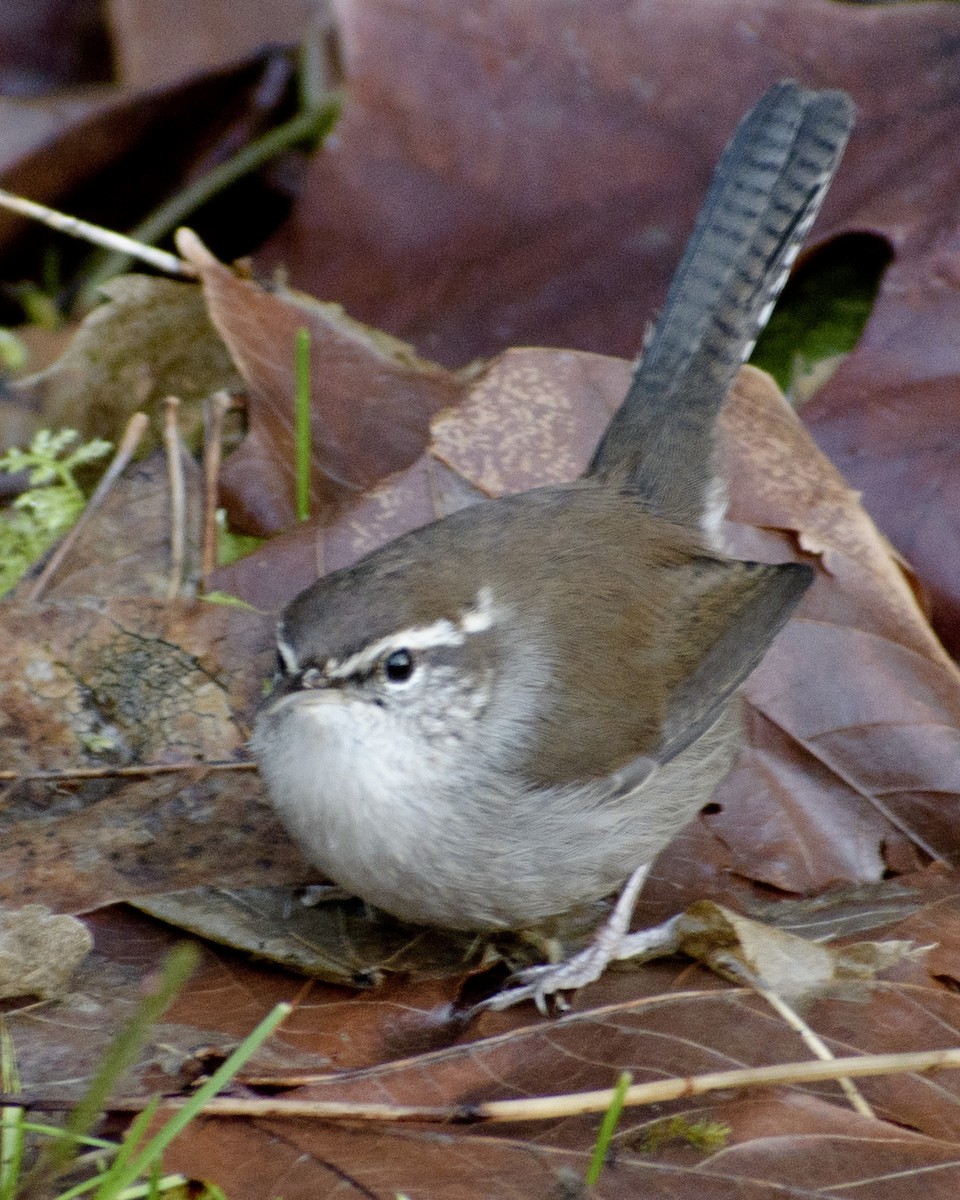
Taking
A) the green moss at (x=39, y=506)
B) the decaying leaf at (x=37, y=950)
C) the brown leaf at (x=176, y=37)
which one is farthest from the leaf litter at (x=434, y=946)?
the brown leaf at (x=176, y=37)

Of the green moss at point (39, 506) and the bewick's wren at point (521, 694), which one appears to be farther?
the green moss at point (39, 506)

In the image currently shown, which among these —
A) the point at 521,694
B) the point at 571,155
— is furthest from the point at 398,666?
the point at 571,155

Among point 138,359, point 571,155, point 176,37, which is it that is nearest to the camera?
point 138,359

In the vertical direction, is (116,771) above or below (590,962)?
above

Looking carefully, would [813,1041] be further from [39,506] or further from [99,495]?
[39,506]

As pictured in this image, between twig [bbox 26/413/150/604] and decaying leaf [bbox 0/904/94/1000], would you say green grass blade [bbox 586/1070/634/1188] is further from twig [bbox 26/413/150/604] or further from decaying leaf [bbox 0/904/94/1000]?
twig [bbox 26/413/150/604]

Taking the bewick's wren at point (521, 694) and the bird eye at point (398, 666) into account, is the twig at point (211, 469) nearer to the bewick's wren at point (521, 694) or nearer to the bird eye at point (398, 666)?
the bewick's wren at point (521, 694)

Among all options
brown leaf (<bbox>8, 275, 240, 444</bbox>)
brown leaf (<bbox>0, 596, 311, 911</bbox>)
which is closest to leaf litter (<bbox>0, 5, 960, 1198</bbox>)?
brown leaf (<bbox>0, 596, 311, 911</bbox>)

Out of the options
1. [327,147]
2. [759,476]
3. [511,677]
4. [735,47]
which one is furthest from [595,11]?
[511,677]
